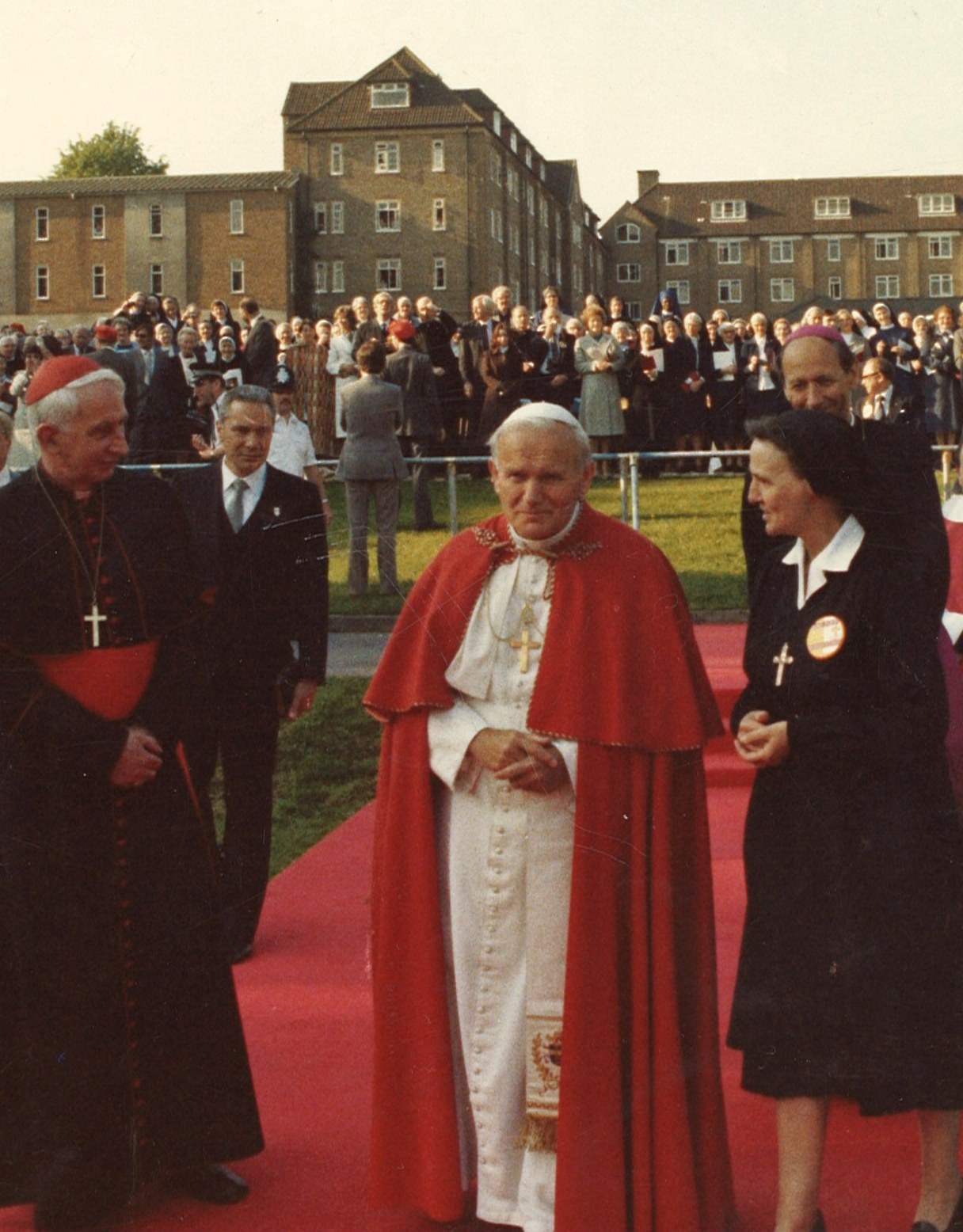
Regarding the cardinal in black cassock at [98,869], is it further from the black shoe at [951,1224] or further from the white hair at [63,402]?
the black shoe at [951,1224]

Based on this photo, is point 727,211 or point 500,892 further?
point 727,211

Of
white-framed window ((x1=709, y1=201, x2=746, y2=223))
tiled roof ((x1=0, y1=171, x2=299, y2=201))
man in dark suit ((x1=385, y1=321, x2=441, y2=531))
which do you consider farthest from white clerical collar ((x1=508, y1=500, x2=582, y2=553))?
white-framed window ((x1=709, y1=201, x2=746, y2=223))

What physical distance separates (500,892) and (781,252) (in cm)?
6364

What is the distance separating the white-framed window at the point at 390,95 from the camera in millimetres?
32312

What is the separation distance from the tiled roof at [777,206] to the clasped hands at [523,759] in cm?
4348

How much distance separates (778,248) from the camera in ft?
212

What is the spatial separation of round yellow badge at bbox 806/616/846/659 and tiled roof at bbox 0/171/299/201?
4358cm

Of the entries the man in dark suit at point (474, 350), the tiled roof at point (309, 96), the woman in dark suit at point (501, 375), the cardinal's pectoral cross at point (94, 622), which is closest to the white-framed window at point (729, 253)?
the tiled roof at point (309, 96)

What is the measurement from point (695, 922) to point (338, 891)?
374 centimetres

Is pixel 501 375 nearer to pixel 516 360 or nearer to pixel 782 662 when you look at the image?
pixel 516 360

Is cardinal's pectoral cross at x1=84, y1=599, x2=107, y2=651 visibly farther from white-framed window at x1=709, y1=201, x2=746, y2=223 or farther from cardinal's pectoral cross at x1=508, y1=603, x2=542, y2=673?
white-framed window at x1=709, y1=201, x2=746, y2=223

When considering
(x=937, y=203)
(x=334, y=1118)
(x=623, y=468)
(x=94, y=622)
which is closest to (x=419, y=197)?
(x=623, y=468)

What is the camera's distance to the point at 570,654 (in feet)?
13.2

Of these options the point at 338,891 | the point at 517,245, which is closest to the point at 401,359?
the point at 338,891
